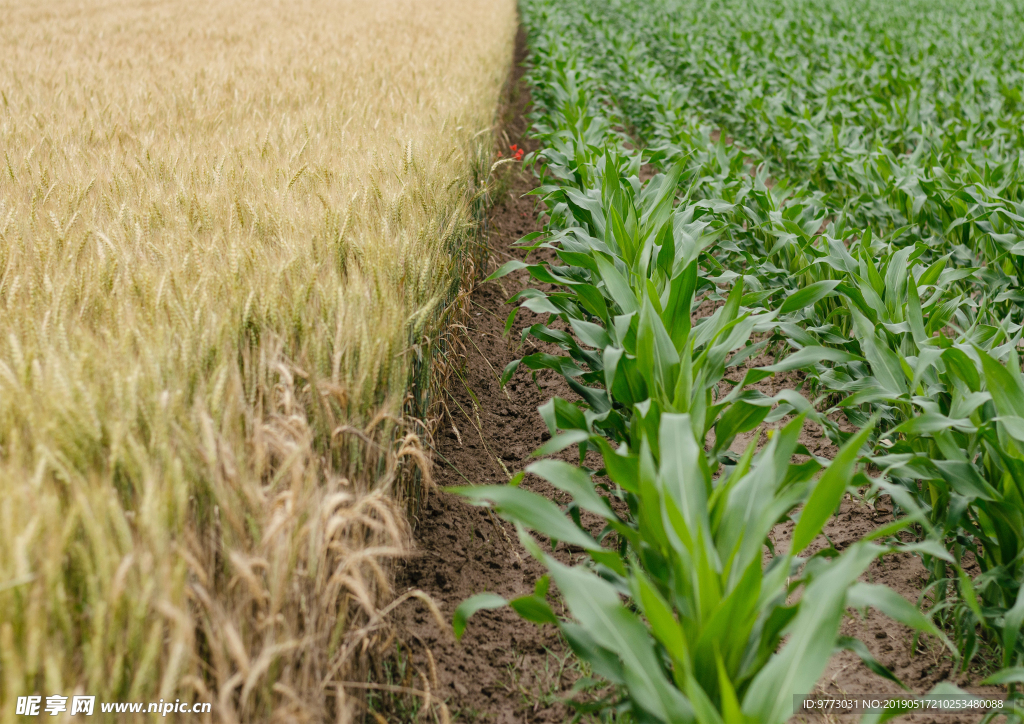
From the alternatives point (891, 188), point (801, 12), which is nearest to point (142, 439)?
point (891, 188)

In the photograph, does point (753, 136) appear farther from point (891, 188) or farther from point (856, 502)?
point (856, 502)

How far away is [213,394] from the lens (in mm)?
1097

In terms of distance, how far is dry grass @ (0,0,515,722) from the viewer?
0.83 metres

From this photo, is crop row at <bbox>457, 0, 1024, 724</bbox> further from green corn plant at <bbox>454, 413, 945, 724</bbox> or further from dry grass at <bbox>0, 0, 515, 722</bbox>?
dry grass at <bbox>0, 0, 515, 722</bbox>

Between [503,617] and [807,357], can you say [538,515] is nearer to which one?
[503,617]

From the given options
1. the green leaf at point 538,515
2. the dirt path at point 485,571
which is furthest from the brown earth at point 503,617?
the green leaf at point 538,515

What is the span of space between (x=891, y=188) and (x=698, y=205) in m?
1.61

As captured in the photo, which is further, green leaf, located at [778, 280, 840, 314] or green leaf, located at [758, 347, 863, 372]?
green leaf, located at [778, 280, 840, 314]

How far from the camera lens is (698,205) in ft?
8.91

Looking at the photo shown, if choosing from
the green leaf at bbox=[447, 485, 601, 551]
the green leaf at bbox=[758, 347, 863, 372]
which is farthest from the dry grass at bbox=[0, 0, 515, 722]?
the green leaf at bbox=[758, 347, 863, 372]

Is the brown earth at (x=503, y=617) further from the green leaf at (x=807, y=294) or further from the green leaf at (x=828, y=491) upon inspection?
the green leaf at (x=807, y=294)

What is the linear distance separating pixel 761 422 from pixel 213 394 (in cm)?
144

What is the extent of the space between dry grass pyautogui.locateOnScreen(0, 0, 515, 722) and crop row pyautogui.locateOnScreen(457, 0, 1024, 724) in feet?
0.99

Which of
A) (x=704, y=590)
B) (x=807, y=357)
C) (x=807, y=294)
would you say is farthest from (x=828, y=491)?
(x=807, y=294)
